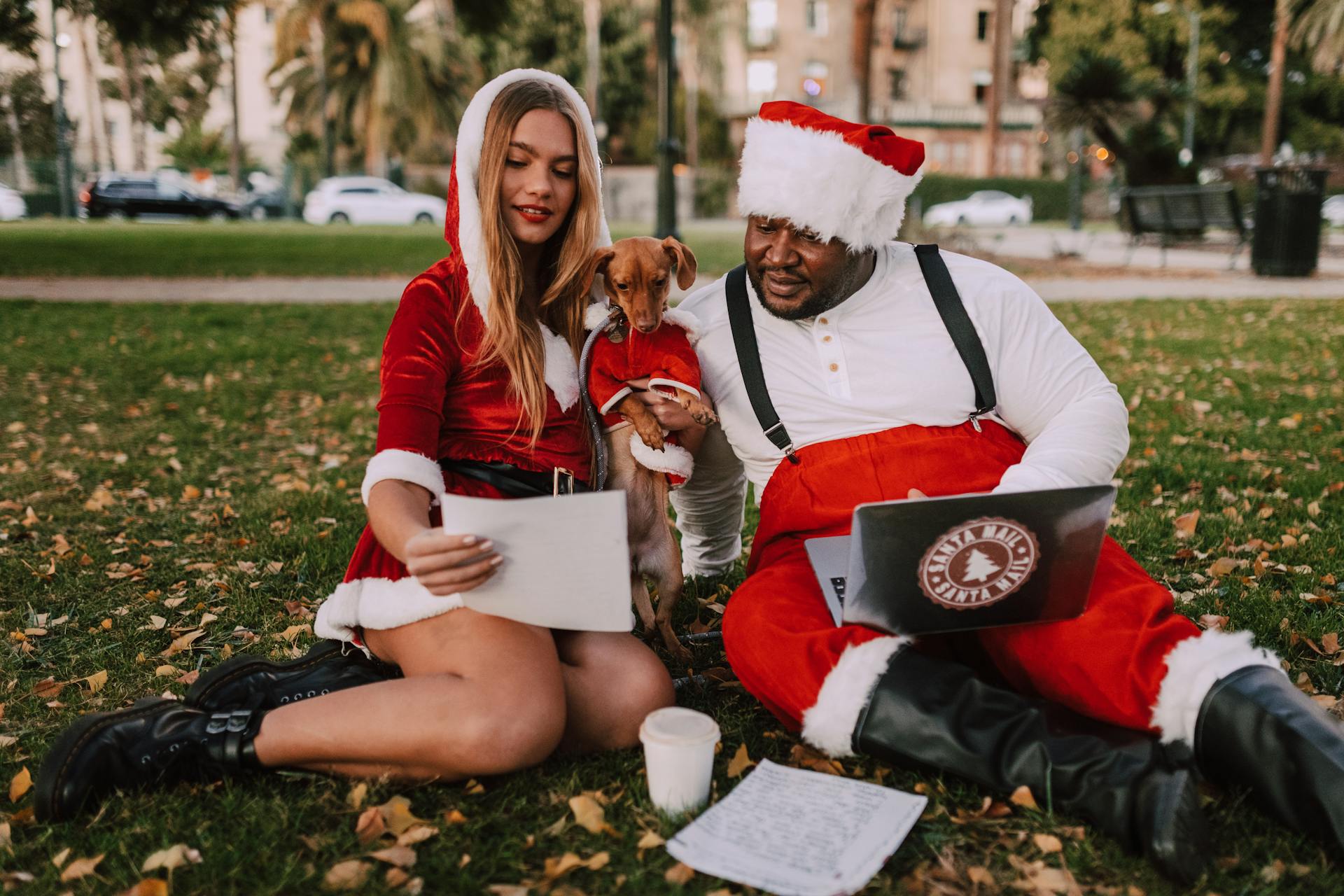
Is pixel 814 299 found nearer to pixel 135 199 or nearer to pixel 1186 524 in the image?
pixel 1186 524

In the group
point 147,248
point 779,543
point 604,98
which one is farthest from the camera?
point 604,98

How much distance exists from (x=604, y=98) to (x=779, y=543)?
44.6m

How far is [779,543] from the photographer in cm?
306

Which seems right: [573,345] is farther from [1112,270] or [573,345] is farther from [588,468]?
[1112,270]

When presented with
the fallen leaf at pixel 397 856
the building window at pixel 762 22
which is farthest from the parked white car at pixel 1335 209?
the fallen leaf at pixel 397 856

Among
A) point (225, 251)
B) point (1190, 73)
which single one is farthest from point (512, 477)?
point (1190, 73)

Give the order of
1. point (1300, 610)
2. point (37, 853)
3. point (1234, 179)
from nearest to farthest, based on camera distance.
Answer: point (37, 853)
point (1300, 610)
point (1234, 179)

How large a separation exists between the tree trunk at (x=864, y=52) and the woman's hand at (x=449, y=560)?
508 inches

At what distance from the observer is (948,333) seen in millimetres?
2996

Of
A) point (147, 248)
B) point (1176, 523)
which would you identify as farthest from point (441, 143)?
point (1176, 523)

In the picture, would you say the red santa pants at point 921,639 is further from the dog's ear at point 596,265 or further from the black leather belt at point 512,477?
the dog's ear at point 596,265

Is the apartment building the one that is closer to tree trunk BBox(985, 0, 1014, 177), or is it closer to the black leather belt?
tree trunk BBox(985, 0, 1014, 177)

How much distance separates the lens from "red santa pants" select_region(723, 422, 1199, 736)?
7.89ft

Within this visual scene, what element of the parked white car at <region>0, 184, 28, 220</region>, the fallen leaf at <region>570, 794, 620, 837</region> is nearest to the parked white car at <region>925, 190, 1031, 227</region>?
the parked white car at <region>0, 184, 28, 220</region>
